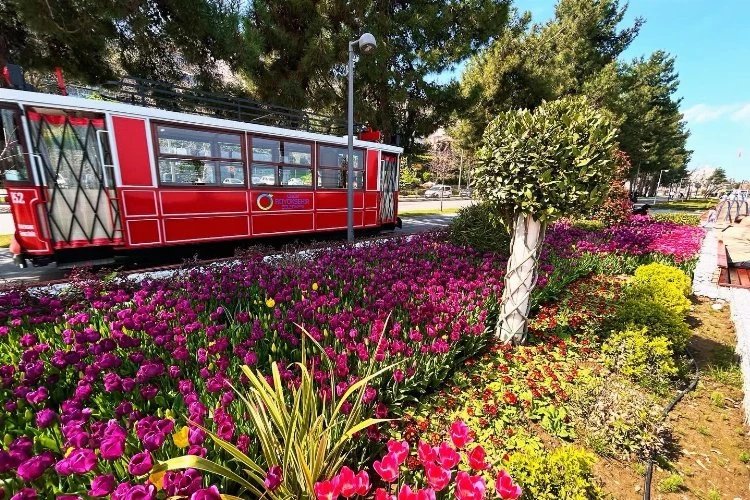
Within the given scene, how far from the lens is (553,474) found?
6.12 ft

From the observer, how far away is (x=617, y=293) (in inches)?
214

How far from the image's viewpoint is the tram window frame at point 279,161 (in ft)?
23.9

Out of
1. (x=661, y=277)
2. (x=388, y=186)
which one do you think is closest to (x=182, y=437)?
(x=661, y=277)

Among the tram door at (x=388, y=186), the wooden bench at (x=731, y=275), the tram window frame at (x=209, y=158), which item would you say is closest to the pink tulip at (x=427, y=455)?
the tram window frame at (x=209, y=158)

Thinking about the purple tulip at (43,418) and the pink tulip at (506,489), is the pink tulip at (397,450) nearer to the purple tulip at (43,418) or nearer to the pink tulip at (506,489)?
the pink tulip at (506,489)

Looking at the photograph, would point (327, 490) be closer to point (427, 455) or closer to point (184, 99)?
point (427, 455)

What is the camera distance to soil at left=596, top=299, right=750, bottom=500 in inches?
85.1

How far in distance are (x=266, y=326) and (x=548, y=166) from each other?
3084mm

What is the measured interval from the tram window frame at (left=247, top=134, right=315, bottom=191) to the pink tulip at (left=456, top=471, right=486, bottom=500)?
7168 millimetres

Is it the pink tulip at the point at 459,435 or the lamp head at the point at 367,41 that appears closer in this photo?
the pink tulip at the point at 459,435

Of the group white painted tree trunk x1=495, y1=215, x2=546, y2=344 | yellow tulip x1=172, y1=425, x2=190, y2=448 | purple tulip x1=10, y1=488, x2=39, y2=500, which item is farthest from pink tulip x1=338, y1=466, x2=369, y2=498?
white painted tree trunk x1=495, y1=215, x2=546, y2=344

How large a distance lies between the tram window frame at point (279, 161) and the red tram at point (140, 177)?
0.08 ft

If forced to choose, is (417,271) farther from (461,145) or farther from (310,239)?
(461,145)

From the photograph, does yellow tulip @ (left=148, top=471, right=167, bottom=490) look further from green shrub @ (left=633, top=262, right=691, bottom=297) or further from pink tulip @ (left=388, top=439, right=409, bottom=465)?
green shrub @ (left=633, top=262, right=691, bottom=297)
